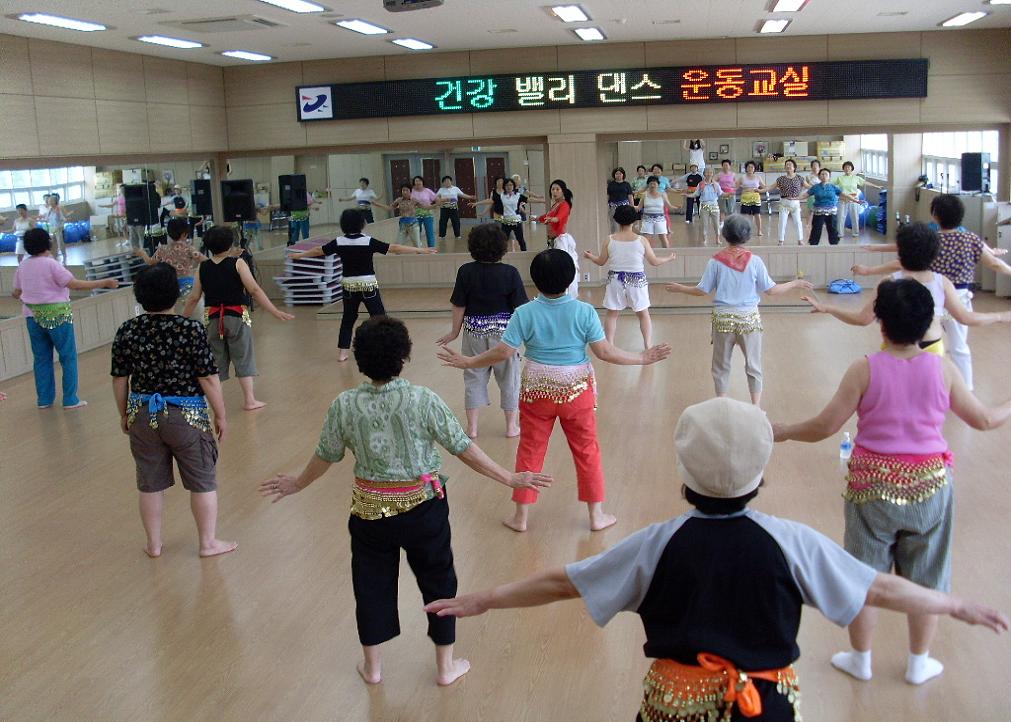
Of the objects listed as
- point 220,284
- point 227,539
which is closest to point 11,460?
Result: point 220,284

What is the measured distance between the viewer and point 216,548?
548 cm

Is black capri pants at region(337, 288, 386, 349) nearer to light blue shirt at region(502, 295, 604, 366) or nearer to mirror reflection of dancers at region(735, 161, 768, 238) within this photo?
light blue shirt at region(502, 295, 604, 366)

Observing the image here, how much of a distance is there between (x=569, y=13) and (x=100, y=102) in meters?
5.59

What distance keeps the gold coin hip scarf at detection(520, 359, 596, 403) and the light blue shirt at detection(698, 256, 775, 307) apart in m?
2.14

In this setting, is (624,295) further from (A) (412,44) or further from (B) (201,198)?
(B) (201,198)

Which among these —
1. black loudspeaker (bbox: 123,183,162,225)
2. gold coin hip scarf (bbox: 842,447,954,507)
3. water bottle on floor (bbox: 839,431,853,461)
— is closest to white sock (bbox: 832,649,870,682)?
gold coin hip scarf (bbox: 842,447,954,507)

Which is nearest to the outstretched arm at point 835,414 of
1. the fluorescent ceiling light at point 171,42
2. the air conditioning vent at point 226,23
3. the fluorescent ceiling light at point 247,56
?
the air conditioning vent at point 226,23

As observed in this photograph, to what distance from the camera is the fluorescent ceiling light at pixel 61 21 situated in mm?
9297

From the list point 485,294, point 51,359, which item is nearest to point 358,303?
point 51,359

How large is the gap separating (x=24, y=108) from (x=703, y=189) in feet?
29.9

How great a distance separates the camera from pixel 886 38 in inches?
531

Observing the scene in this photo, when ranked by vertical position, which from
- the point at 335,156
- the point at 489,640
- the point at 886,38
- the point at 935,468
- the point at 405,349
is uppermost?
the point at 886,38

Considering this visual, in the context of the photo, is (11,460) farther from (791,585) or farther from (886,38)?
(886,38)

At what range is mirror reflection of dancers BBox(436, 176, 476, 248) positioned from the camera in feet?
51.2
